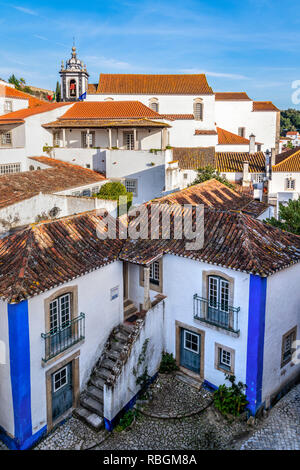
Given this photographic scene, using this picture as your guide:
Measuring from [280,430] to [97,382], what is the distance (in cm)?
622

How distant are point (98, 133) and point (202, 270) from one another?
78.3 feet

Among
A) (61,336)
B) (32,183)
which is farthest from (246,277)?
(32,183)

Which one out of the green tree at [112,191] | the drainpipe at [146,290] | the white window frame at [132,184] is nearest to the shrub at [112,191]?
the green tree at [112,191]

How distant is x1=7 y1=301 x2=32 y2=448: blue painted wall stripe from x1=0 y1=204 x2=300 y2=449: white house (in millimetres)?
32

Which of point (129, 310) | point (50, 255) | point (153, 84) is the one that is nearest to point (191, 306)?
point (129, 310)

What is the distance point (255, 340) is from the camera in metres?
12.7

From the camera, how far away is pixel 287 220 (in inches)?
755

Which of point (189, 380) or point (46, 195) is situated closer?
point (189, 380)

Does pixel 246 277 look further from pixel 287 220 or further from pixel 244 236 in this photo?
pixel 287 220

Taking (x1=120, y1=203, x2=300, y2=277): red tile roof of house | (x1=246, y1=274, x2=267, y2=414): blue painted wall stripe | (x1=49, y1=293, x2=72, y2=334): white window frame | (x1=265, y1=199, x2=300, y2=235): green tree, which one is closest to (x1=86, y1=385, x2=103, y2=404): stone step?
(x1=49, y1=293, x2=72, y2=334): white window frame

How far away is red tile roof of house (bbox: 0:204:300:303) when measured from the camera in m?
11.9

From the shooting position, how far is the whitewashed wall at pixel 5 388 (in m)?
11.4

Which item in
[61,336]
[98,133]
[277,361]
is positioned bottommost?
[277,361]

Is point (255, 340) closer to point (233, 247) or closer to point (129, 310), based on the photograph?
point (233, 247)
